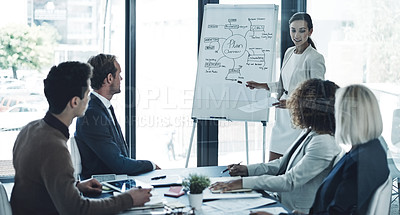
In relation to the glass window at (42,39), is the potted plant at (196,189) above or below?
below

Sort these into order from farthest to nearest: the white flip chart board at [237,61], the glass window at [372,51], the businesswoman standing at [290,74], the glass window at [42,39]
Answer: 1. the glass window at [42,39]
2. the white flip chart board at [237,61]
3. the businesswoman standing at [290,74]
4. the glass window at [372,51]

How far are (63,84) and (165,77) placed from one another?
8.50 ft

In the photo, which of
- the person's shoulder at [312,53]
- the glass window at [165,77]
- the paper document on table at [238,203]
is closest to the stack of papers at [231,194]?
the paper document on table at [238,203]

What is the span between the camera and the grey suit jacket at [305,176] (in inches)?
85.3

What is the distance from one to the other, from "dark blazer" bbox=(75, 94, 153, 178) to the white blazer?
3.80ft

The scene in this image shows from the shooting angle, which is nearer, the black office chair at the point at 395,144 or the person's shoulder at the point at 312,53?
the black office chair at the point at 395,144

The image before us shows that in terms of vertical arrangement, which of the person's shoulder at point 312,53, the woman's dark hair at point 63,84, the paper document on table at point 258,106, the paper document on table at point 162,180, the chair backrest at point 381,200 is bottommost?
the paper document on table at point 162,180

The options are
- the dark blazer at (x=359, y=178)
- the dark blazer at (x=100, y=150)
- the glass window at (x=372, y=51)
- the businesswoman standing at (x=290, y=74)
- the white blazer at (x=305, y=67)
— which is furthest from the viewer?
the businesswoman standing at (x=290, y=74)

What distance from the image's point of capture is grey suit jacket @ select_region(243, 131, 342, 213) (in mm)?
2166

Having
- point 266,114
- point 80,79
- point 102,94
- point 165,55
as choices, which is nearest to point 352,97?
point 80,79

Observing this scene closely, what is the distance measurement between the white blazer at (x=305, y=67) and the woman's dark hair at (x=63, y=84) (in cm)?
154

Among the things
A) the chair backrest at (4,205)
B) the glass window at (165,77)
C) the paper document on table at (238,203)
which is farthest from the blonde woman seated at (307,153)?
the glass window at (165,77)

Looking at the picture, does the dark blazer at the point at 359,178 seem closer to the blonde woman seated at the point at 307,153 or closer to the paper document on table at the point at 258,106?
the blonde woman seated at the point at 307,153

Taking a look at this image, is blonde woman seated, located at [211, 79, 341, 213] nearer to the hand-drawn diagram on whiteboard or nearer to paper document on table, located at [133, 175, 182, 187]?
paper document on table, located at [133, 175, 182, 187]
